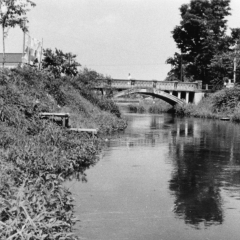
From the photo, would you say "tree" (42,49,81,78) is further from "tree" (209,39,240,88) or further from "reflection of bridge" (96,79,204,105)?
"tree" (209,39,240,88)

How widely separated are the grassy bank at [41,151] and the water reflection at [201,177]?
255cm

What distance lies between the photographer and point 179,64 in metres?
59.1

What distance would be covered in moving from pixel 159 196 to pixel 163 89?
39.6 meters

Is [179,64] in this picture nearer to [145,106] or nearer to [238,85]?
[145,106]

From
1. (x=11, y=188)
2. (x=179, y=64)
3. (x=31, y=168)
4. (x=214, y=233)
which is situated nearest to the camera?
(x=11, y=188)

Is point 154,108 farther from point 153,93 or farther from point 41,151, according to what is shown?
point 41,151

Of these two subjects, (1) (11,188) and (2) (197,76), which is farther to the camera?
(2) (197,76)

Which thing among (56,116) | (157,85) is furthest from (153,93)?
(56,116)

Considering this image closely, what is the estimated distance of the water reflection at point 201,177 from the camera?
8695mm

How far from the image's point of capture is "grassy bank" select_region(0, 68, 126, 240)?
234 inches

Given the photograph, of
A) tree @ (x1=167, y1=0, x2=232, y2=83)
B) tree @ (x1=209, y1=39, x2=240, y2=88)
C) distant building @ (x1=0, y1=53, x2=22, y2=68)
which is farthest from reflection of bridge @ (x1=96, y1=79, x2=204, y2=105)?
distant building @ (x1=0, y1=53, x2=22, y2=68)

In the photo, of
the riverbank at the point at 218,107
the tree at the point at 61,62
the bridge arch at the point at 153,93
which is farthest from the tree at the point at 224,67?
the tree at the point at 61,62

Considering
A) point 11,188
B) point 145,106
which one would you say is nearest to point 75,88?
point 11,188

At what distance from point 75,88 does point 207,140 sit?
36.2ft
